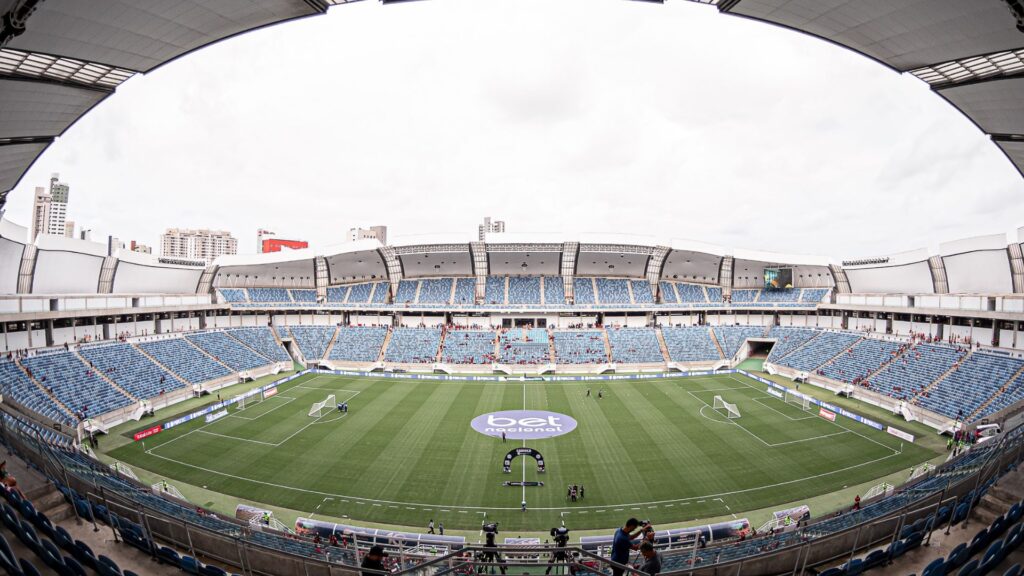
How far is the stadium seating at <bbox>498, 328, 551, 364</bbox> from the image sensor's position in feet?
150

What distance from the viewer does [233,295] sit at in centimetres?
5044

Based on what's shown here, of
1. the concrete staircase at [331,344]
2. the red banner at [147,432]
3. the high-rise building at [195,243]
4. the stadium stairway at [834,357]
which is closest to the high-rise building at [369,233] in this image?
the high-rise building at [195,243]

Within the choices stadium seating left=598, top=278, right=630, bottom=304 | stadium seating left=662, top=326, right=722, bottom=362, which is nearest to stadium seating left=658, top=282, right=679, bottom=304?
stadium seating left=662, top=326, right=722, bottom=362

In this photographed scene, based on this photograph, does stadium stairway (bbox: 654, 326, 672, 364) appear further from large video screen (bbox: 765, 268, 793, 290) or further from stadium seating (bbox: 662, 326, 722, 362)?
large video screen (bbox: 765, 268, 793, 290)

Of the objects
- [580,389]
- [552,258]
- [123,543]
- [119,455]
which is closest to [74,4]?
[123,543]

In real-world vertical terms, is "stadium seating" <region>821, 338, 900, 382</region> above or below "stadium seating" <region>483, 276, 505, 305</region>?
below

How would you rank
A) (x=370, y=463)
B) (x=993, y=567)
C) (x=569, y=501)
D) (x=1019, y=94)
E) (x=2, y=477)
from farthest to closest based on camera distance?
1. (x=370, y=463)
2. (x=569, y=501)
3. (x=1019, y=94)
4. (x=2, y=477)
5. (x=993, y=567)

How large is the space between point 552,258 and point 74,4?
155ft

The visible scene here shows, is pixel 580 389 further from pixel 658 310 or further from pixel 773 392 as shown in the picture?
pixel 658 310

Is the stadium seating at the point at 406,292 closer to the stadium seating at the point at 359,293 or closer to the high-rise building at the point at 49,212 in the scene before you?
the stadium seating at the point at 359,293

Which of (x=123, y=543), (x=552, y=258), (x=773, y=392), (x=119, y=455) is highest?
(x=552, y=258)

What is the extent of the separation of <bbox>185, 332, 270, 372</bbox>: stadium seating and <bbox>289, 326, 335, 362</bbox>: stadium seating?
4.68 meters

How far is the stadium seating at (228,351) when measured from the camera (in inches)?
1586

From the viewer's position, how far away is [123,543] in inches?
320
